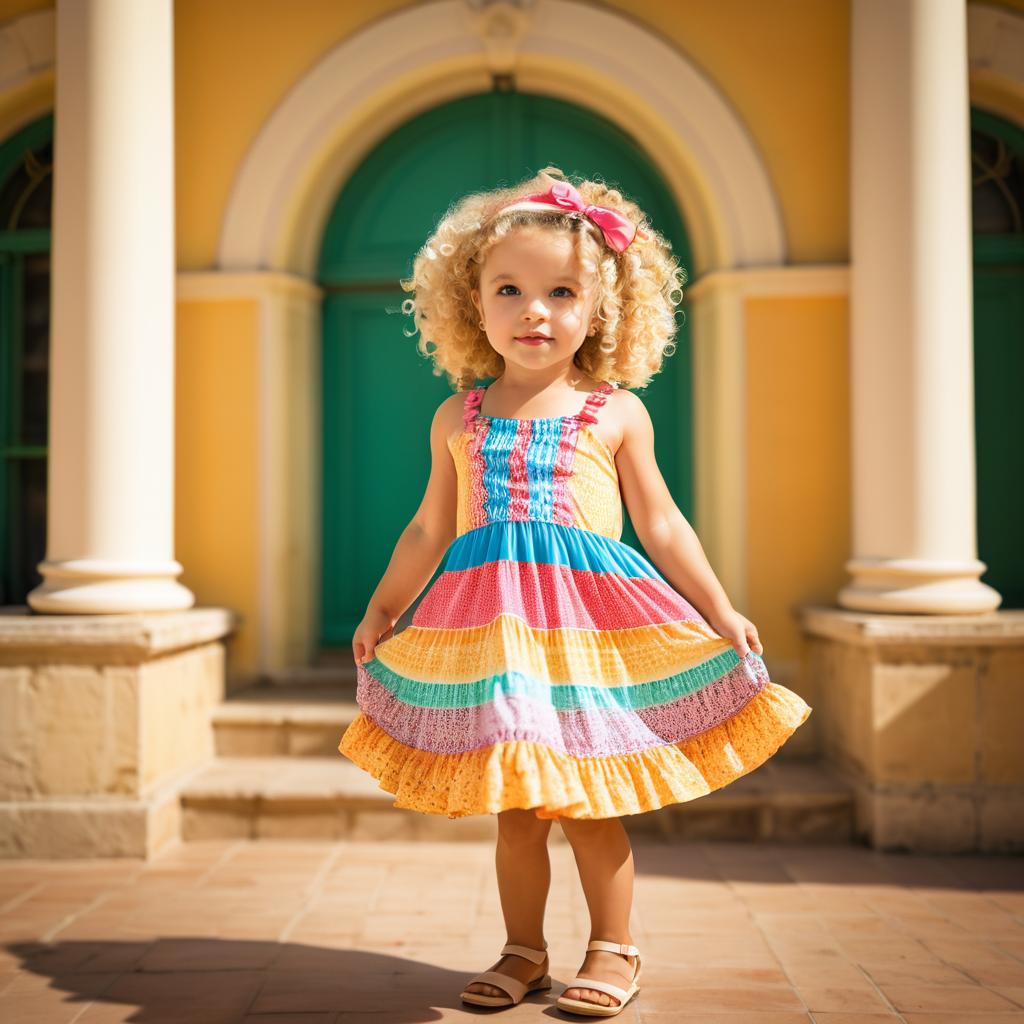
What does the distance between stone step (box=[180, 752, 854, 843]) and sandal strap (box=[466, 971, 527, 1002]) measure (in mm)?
1510

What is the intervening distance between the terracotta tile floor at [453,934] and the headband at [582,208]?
5.70ft

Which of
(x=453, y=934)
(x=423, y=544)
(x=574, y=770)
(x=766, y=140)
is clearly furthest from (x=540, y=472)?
(x=766, y=140)

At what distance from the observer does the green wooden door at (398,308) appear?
5.36 m

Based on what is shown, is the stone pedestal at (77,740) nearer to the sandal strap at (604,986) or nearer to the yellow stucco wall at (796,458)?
the sandal strap at (604,986)

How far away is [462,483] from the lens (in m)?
2.60

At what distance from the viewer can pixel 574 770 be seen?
7.20 ft

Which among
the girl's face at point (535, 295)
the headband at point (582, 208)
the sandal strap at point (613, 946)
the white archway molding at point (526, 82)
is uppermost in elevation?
the white archway molding at point (526, 82)

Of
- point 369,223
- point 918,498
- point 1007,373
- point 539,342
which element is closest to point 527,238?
point 539,342

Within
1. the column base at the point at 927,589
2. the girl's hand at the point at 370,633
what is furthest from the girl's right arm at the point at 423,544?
the column base at the point at 927,589

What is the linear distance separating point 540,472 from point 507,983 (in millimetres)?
1142

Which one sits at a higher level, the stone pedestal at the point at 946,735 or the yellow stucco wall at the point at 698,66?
the yellow stucco wall at the point at 698,66

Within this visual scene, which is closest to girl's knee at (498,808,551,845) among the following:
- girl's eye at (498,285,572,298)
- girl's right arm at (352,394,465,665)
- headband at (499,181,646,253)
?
girl's right arm at (352,394,465,665)

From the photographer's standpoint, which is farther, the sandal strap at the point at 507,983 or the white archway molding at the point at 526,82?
the white archway molding at the point at 526,82

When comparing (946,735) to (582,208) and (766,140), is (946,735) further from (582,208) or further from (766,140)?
(766,140)
